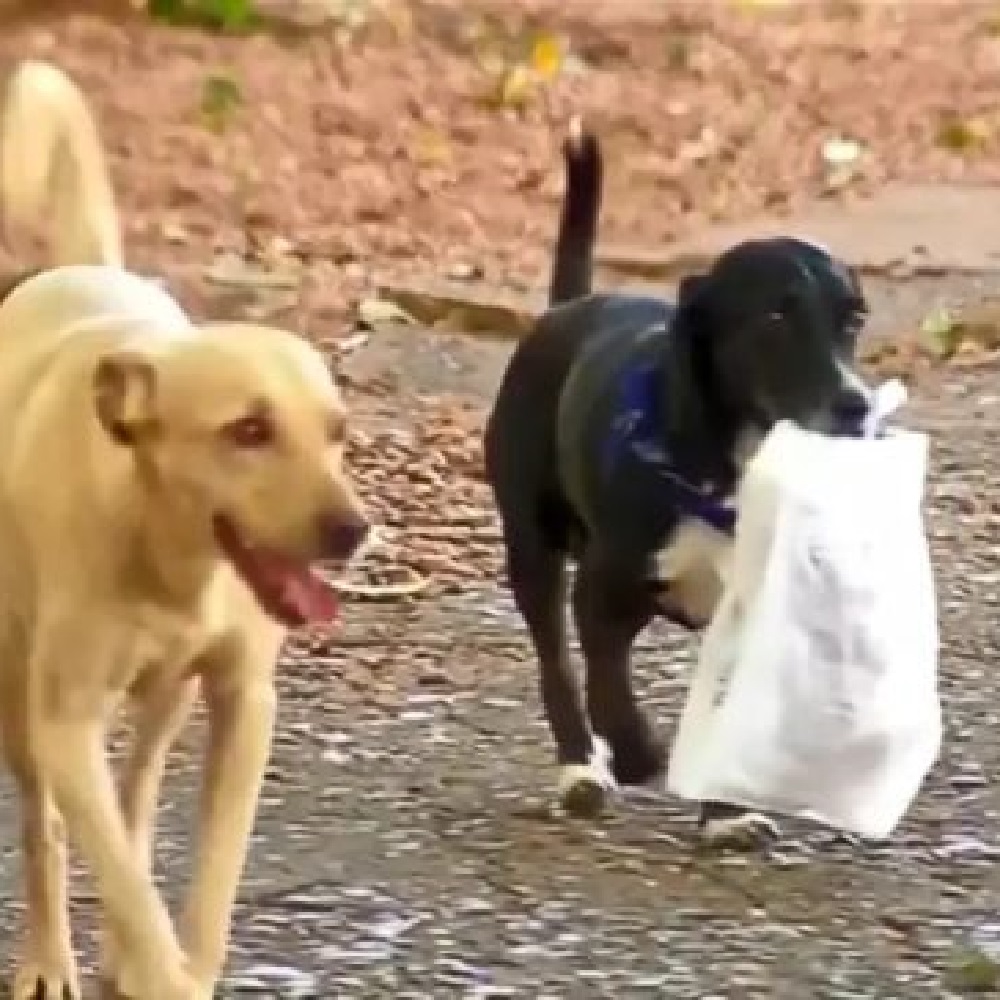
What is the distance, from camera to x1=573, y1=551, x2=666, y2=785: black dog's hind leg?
3643 millimetres

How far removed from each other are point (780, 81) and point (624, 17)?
0.78 meters

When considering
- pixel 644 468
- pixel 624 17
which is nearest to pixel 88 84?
pixel 624 17

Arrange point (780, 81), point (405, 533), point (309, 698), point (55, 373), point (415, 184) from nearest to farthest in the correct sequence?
point (55, 373), point (309, 698), point (405, 533), point (415, 184), point (780, 81)

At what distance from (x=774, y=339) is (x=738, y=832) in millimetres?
653

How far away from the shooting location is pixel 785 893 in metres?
3.48

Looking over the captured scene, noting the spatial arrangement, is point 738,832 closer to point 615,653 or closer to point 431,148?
point 615,653

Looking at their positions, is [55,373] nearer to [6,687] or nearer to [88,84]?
[6,687]

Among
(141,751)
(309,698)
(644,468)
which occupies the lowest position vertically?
(309,698)

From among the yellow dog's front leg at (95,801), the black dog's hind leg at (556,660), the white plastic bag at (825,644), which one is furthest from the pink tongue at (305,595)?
the black dog's hind leg at (556,660)

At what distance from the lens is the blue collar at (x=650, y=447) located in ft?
11.7

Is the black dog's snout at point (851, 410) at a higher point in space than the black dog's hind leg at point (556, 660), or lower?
higher

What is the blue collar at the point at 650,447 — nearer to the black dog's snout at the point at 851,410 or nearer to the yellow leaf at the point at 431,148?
the black dog's snout at the point at 851,410

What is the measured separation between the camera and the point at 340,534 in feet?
8.73

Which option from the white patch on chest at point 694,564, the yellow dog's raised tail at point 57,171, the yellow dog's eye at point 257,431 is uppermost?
the yellow dog's raised tail at point 57,171
